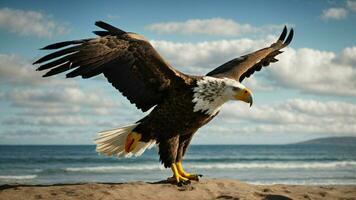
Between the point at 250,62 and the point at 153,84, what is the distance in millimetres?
1852

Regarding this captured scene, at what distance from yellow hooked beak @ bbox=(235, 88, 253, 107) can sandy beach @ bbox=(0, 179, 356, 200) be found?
1.09m

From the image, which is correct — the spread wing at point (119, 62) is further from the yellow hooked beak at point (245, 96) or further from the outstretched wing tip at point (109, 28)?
the yellow hooked beak at point (245, 96)

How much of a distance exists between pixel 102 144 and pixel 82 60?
1.32 m

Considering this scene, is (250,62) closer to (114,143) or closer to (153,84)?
(153,84)

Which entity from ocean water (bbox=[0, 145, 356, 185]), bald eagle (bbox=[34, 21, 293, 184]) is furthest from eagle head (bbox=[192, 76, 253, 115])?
ocean water (bbox=[0, 145, 356, 185])

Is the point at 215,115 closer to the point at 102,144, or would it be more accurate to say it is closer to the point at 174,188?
the point at 174,188

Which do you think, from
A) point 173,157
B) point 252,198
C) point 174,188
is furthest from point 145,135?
point 252,198

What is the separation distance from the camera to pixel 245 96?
16.6 ft

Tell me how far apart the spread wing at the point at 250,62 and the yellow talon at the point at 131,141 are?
1.33 meters

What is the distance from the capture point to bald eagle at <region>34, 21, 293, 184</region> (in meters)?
4.91

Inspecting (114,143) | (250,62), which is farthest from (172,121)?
(250,62)

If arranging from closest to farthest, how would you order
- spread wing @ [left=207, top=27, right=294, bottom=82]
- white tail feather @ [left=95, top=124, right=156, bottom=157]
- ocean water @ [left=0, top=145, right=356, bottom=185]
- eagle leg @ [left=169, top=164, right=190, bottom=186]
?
eagle leg @ [left=169, top=164, right=190, bottom=186]
white tail feather @ [left=95, top=124, right=156, bottom=157]
spread wing @ [left=207, top=27, right=294, bottom=82]
ocean water @ [left=0, top=145, right=356, bottom=185]

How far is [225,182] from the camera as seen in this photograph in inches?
209

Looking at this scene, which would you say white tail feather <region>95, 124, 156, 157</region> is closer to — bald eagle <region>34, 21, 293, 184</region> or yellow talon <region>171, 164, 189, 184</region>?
bald eagle <region>34, 21, 293, 184</region>
